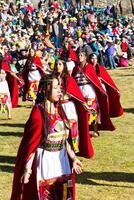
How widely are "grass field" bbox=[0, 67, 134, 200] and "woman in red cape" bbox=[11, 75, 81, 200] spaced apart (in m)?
2.21

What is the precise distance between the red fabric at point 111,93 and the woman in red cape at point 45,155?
4.99 meters

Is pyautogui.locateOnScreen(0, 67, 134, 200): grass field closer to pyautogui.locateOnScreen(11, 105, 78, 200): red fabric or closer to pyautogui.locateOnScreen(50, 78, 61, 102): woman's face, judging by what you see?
pyautogui.locateOnScreen(11, 105, 78, 200): red fabric

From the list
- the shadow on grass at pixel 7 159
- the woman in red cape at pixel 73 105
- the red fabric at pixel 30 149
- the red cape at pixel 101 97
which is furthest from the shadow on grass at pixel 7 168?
the red fabric at pixel 30 149

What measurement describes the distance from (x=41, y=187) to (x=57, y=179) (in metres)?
0.18

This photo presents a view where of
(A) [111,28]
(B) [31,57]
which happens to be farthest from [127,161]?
(A) [111,28]

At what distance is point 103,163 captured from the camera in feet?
31.0

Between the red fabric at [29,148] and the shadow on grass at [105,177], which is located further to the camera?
the shadow on grass at [105,177]

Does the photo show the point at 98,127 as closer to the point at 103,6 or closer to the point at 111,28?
the point at 111,28

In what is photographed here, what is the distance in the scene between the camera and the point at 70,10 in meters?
32.0

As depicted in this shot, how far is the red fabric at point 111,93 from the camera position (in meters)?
10.7

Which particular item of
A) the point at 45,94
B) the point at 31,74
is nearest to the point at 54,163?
the point at 45,94

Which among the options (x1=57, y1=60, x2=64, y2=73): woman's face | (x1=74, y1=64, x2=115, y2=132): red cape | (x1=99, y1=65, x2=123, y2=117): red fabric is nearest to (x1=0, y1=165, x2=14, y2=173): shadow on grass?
(x1=57, y1=60, x2=64, y2=73): woman's face

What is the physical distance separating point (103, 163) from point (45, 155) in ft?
13.0

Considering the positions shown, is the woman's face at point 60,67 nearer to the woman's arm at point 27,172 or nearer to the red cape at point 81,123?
the red cape at point 81,123
